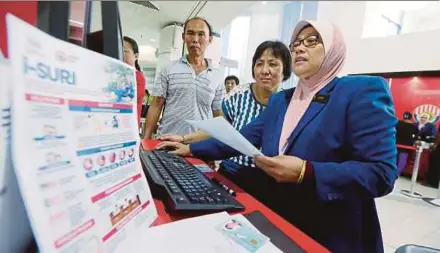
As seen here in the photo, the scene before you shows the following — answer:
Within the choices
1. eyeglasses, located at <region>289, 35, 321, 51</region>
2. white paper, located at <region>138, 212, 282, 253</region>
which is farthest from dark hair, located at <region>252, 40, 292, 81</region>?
white paper, located at <region>138, 212, 282, 253</region>

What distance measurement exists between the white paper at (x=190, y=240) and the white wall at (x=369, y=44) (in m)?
0.33

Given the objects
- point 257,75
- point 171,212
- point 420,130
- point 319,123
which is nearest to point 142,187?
point 171,212

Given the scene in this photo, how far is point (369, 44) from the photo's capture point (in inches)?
17.7

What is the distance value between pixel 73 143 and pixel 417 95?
1.16m

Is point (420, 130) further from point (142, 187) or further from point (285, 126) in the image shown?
point (142, 187)

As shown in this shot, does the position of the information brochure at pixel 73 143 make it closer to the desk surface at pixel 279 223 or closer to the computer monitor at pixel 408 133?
the desk surface at pixel 279 223

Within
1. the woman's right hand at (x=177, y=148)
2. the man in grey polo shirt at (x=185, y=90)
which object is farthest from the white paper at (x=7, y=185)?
the man in grey polo shirt at (x=185, y=90)

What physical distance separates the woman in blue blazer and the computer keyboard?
0.43 feet

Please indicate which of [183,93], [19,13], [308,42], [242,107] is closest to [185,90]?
[183,93]

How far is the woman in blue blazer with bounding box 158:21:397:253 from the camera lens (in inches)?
22.4

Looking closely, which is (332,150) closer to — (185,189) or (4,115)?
(185,189)

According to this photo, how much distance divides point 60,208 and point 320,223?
59 cm

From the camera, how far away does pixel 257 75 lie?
1.21m

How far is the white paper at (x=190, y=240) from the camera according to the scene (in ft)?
1.16
